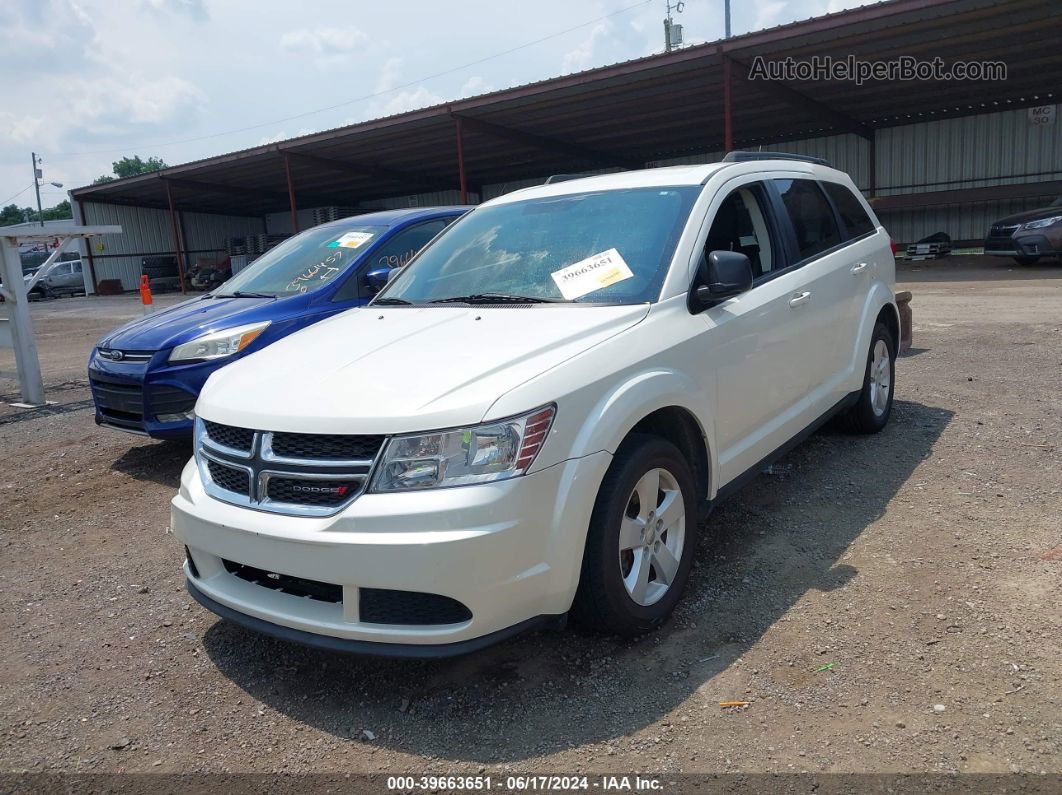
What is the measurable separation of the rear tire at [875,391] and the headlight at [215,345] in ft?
13.4

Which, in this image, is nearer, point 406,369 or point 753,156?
point 406,369

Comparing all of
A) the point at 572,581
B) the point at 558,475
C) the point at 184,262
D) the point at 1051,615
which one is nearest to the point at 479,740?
the point at 572,581

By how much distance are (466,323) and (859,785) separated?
7.05 ft

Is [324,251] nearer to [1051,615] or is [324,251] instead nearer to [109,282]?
[1051,615]

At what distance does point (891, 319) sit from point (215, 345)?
184 inches

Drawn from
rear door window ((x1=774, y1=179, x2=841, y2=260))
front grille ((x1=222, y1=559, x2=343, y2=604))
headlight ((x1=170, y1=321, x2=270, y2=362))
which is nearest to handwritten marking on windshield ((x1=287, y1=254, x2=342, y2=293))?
headlight ((x1=170, y1=321, x2=270, y2=362))

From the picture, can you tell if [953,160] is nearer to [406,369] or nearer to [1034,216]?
[1034,216]

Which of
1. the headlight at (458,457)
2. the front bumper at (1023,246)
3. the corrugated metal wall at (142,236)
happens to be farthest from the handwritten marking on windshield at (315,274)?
the corrugated metal wall at (142,236)

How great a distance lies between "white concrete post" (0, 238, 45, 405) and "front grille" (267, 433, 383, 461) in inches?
280

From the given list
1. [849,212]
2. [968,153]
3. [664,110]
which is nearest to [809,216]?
[849,212]

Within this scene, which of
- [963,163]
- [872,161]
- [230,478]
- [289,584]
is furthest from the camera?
[872,161]

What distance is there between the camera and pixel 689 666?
294 centimetres

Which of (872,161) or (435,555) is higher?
(872,161)

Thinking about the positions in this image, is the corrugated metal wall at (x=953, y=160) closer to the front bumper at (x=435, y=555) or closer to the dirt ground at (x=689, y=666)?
the dirt ground at (x=689, y=666)
